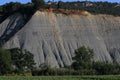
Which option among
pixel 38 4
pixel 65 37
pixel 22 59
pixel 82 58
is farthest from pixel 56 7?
pixel 22 59

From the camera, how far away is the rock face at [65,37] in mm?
93312

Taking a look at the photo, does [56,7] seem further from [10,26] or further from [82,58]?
[82,58]

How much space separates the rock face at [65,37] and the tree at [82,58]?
3829 mm

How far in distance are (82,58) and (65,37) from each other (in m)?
11.1

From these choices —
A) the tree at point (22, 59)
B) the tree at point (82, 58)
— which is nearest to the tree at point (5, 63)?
the tree at point (22, 59)

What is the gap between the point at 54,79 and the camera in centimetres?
4659

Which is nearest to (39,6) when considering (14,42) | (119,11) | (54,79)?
(14,42)

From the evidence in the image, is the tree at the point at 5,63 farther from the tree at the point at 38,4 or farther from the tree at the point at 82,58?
the tree at the point at 38,4

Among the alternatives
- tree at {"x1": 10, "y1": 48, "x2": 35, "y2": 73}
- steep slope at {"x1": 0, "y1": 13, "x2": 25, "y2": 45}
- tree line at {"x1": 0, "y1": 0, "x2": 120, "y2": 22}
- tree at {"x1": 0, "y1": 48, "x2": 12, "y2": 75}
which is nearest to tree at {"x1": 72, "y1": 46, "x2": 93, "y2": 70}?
tree at {"x1": 10, "y1": 48, "x2": 35, "y2": 73}

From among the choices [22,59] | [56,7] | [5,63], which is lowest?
[22,59]

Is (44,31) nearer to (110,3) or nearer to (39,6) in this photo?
(39,6)

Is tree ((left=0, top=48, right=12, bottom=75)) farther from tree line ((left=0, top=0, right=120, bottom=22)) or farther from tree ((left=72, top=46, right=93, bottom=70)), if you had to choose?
tree line ((left=0, top=0, right=120, bottom=22))

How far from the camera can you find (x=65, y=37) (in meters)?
99.1

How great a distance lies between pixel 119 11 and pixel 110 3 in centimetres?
665
